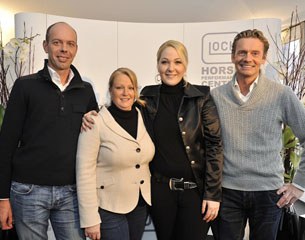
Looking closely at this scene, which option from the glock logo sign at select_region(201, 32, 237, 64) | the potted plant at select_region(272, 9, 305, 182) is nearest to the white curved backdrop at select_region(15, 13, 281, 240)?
the glock logo sign at select_region(201, 32, 237, 64)

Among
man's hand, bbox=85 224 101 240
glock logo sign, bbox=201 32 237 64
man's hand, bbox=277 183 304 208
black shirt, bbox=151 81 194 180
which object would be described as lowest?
man's hand, bbox=85 224 101 240

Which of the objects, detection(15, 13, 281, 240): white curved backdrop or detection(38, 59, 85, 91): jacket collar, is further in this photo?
detection(15, 13, 281, 240): white curved backdrop

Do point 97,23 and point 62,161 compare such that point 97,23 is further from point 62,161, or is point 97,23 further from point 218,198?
point 218,198

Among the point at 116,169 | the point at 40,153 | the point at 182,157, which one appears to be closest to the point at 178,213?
the point at 182,157

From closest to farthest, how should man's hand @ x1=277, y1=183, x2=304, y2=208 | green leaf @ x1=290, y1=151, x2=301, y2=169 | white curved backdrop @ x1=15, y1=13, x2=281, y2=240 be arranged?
man's hand @ x1=277, y1=183, x2=304, y2=208, green leaf @ x1=290, y1=151, x2=301, y2=169, white curved backdrop @ x1=15, y1=13, x2=281, y2=240

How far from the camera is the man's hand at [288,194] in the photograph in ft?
5.61

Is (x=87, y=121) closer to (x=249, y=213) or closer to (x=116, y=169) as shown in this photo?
(x=116, y=169)

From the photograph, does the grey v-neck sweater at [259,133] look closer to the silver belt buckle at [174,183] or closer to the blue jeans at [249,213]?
the blue jeans at [249,213]

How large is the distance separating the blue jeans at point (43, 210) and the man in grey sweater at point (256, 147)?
0.82 metres

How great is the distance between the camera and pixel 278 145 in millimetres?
1752

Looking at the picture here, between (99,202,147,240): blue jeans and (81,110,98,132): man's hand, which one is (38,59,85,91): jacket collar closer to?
(81,110,98,132): man's hand

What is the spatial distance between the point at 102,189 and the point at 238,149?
2.52 feet

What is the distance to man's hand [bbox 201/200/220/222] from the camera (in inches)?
65.6

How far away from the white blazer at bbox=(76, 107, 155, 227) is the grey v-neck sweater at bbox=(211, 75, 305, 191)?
0.46 m
